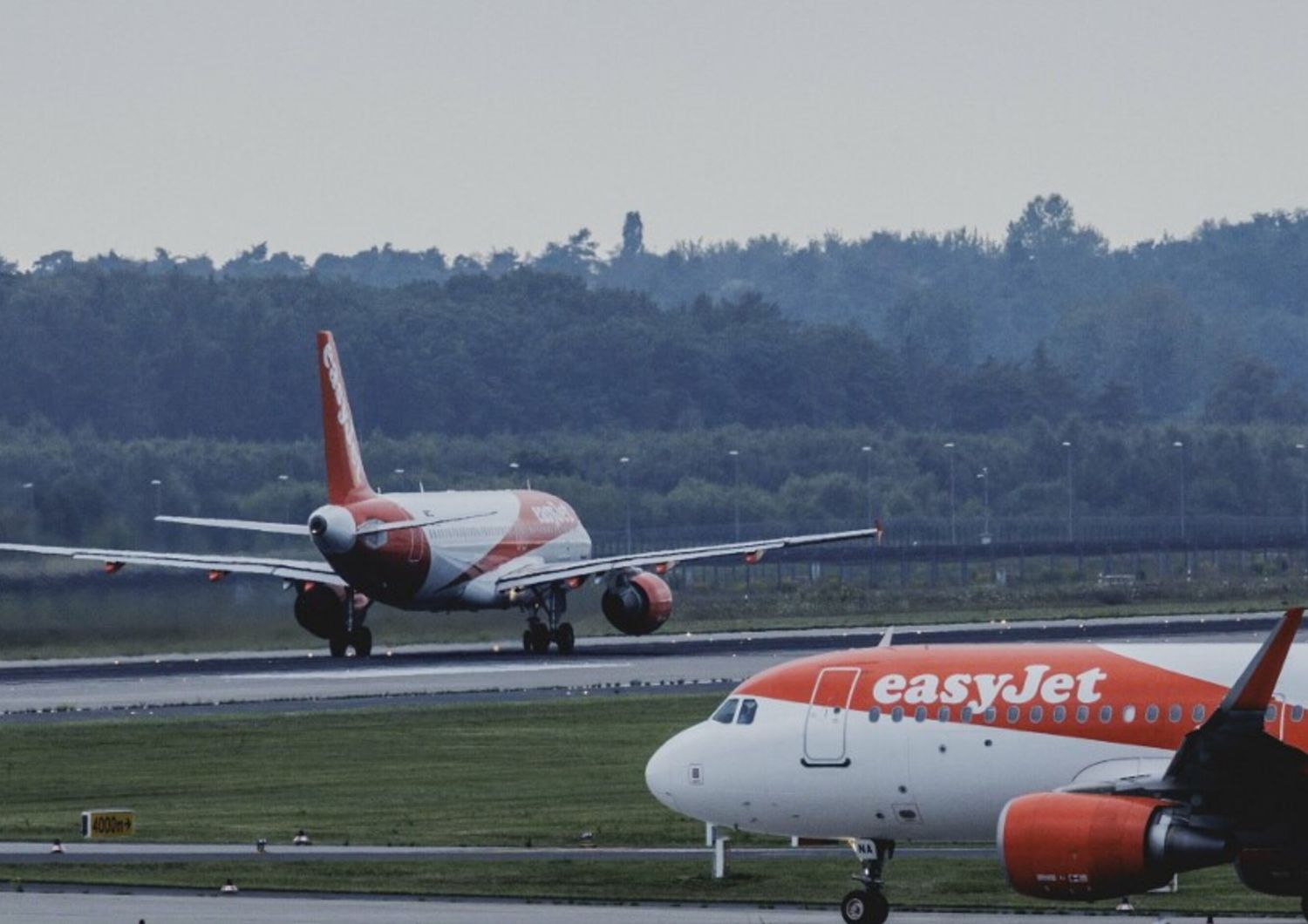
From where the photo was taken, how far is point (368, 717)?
206 feet

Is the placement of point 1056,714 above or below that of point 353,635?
above

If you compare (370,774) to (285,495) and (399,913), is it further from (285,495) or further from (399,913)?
(285,495)

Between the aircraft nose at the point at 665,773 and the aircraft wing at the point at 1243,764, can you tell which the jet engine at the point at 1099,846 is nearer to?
the aircraft wing at the point at 1243,764

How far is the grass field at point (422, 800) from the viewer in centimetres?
3572

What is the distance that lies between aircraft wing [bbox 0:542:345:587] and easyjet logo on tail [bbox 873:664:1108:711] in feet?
168

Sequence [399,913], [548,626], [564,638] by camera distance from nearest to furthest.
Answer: [399,913] < [564,638] < [548,626]

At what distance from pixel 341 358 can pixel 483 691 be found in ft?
421

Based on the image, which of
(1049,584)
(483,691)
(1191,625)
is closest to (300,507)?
(1049,584)

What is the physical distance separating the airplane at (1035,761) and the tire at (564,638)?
169 ft

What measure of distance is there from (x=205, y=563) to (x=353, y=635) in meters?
4.85

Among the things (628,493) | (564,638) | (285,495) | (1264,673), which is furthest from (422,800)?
(628,493)

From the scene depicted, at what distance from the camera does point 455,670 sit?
254 feet

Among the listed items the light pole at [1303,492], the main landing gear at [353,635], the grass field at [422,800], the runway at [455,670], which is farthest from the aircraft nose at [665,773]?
the light pole at [1303,492]

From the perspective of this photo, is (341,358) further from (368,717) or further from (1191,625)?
(368,717)
